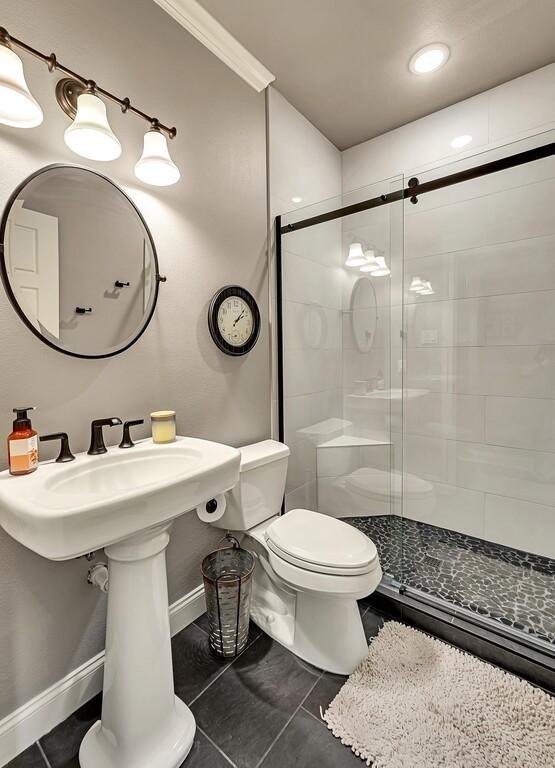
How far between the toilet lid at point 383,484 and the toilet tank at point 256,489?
57 cm

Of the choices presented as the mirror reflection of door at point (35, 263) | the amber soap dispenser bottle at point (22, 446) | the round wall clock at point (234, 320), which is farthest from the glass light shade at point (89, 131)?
the amber soap dispenser bottle at point (22, 446)

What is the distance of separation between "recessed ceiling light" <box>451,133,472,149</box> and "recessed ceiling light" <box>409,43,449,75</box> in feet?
1.29

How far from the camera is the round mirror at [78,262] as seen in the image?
1054 mm

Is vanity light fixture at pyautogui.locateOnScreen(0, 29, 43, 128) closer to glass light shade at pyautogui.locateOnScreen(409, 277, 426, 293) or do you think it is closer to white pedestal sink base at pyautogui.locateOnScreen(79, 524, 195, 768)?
white pedestal sink base at pyautogui.locateOnScreen(79, 524, 195, 768)

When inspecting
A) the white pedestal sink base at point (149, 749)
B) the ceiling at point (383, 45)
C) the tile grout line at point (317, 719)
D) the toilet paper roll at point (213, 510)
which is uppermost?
the ceiling at point (383, 45)

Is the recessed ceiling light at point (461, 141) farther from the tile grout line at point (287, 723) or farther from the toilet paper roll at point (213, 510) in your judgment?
the tile grout line at point (287, 723)

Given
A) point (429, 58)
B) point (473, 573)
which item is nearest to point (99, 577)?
point (473, 573)

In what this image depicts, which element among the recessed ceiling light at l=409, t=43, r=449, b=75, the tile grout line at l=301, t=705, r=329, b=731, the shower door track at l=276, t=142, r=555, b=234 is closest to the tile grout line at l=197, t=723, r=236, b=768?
the tile grout line at l=301, t=705, r=329, b=731

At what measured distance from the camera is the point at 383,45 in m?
1.69

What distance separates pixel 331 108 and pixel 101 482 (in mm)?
2370

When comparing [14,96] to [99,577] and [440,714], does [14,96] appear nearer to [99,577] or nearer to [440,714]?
[99,577]

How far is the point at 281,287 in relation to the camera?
2029 mm

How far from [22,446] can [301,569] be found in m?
0.98

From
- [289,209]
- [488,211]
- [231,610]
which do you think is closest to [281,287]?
[289,209]
